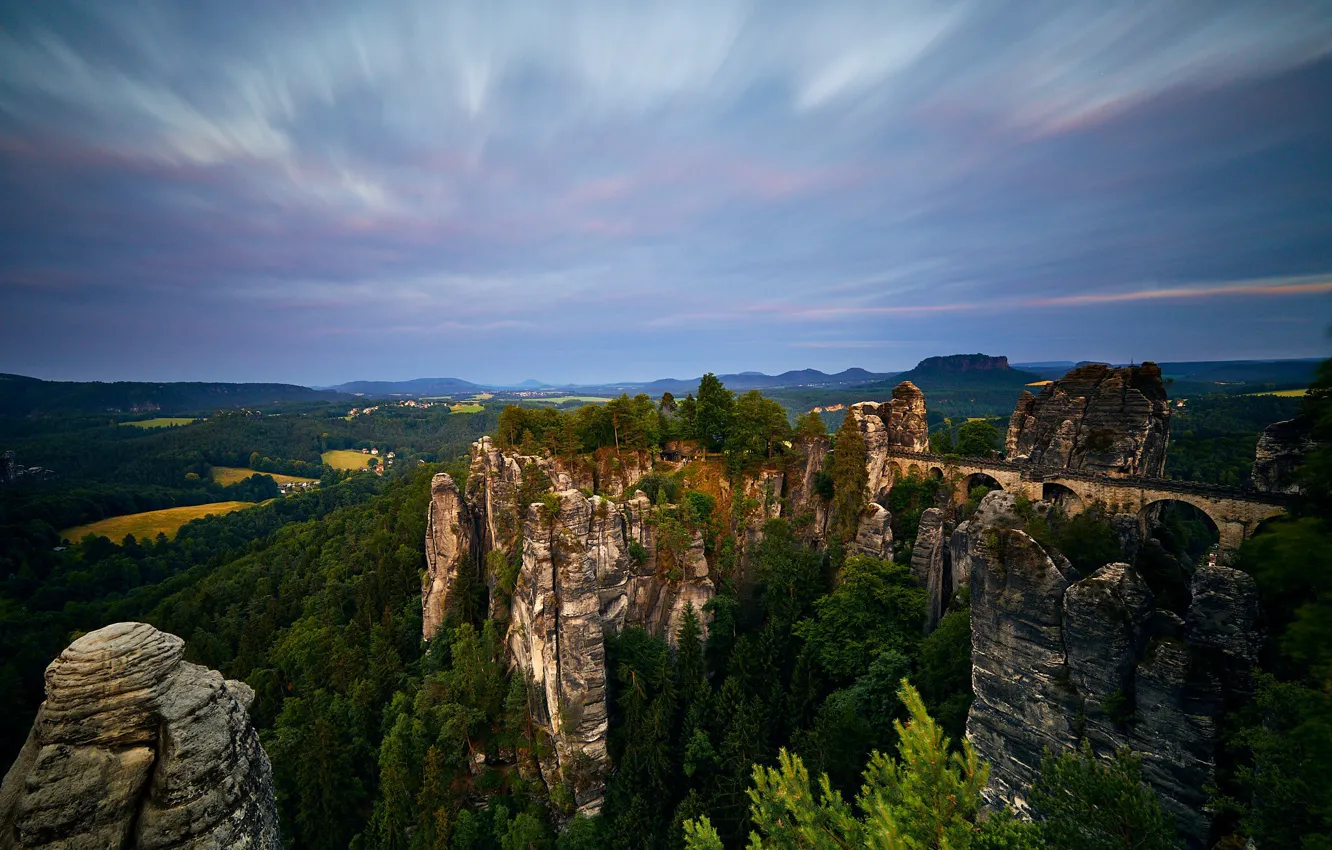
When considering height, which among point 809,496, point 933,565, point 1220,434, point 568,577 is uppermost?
point 809,496

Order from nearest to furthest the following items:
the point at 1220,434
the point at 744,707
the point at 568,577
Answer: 1. the point at 744,707
2. the point at 568,577
3. the point at 1220,434

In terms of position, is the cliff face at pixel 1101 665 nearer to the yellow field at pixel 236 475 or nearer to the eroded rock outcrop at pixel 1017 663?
the eroded rock outcrop at pixel 1017 663

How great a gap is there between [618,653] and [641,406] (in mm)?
18149

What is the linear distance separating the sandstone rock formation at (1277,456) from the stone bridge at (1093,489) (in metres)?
1.45

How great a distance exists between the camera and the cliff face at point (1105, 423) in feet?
98.5

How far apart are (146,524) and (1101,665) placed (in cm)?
15393

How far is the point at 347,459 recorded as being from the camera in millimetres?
182125

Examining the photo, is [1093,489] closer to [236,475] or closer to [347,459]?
[347,459]

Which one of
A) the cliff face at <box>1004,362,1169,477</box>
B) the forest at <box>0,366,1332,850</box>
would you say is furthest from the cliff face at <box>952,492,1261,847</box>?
the cliff face at <box>1004,362,1169,477</box>

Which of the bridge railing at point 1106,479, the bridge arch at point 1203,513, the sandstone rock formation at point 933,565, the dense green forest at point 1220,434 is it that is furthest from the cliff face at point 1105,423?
the sandstone rock formation at point 933,565

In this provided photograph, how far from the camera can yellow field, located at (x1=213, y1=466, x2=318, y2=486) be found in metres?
154

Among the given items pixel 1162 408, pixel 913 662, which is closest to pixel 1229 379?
pixel 1162 408

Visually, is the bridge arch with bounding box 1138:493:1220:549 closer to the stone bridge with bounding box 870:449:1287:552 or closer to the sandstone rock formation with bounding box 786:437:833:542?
the stone bridge with bounding box 870:449:1287:552

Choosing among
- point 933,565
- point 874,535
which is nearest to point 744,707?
point 874,535
